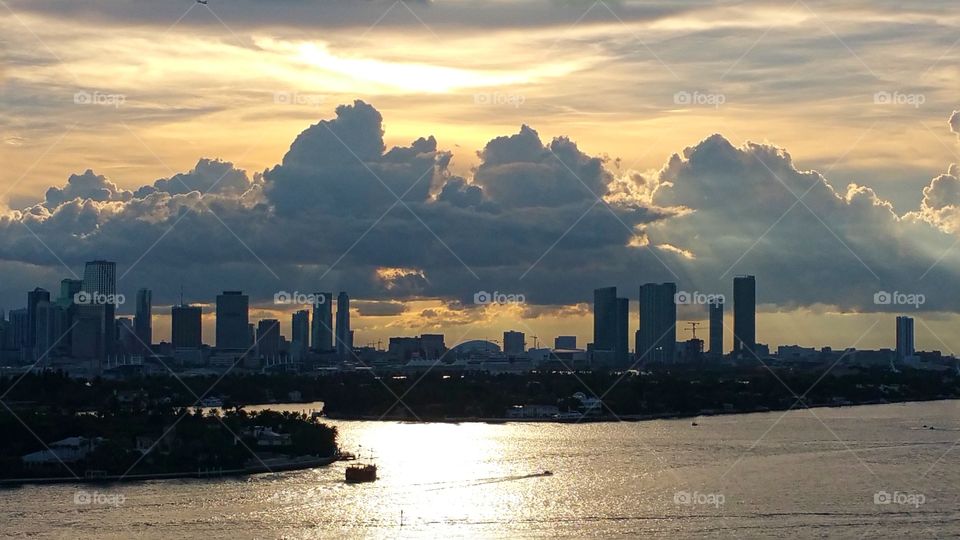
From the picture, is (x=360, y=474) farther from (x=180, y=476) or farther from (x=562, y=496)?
(x=562, y=496)

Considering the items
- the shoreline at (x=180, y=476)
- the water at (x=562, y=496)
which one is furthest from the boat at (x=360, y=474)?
the shoreline at (x=180, y=476)

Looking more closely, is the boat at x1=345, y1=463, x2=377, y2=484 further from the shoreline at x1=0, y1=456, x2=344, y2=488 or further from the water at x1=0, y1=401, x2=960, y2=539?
the shoreline at x1=0, y1=456, x2=344, y2=488

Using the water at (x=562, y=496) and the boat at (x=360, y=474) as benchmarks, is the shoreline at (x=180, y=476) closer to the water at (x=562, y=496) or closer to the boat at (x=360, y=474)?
the water at (x=562, y=496)

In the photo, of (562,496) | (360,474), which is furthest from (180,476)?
(562,496)

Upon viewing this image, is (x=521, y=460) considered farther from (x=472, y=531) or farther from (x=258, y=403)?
(x=258, y=403)

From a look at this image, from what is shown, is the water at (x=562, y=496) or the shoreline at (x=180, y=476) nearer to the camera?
the water at (x=562, y=496)
